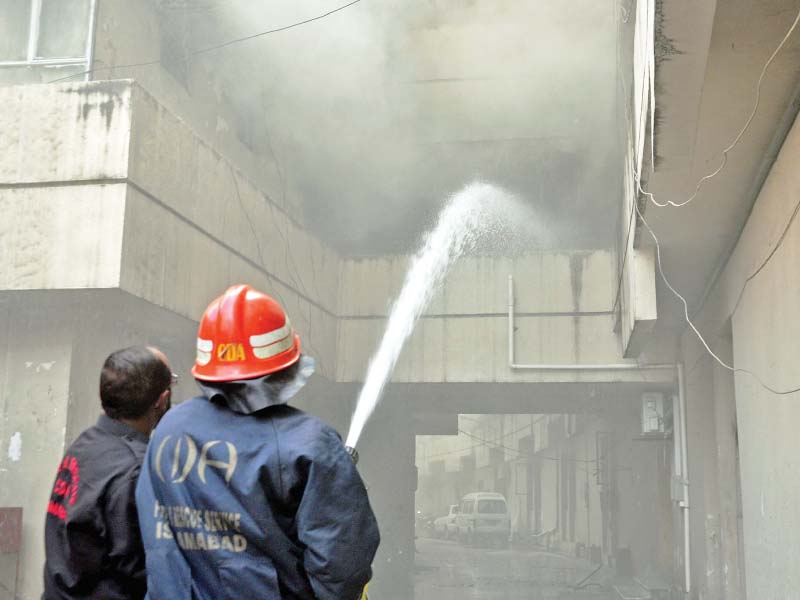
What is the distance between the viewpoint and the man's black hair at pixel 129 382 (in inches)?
95.0

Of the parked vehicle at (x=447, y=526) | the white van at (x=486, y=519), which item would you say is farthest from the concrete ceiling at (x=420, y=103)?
the parked vehicle at (x=447, y=526)

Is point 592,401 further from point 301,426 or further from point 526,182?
point 301,426

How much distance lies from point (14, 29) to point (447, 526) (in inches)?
915

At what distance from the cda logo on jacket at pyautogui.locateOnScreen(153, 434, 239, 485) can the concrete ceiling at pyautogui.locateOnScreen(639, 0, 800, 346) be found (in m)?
3.19

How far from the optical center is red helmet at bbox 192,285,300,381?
204 cm

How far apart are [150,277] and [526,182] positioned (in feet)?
25.6

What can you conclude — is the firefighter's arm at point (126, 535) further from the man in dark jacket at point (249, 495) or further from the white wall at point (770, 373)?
the white wall at point (770, 373)

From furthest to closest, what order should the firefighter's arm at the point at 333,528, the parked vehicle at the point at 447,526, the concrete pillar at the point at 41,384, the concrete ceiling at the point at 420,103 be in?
the parked vehicle at the point at 447,526
the concrete ceiling at the point at 420,103
the concrete pillar at the point at 41,384
the firefighter's arm at the point at 333,528

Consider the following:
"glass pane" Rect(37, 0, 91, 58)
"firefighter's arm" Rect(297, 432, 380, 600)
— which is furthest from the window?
"firefighter's arm" Rect(297, 432, 380, 600)

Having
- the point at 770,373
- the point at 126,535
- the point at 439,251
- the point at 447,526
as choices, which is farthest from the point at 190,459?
the point at 447,526

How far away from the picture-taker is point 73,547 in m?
2.22

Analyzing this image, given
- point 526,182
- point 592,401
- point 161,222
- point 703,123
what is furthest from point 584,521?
point 703,123

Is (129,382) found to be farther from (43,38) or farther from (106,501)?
(43,38)

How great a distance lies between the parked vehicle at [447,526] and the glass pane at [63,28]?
2221 centimetres
